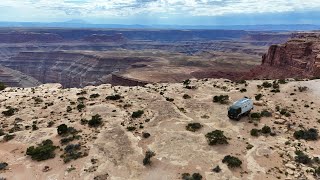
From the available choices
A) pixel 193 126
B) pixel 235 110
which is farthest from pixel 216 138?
pixel 235 110

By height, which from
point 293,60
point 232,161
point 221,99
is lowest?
point 232,161

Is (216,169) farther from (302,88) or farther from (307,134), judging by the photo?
(302,88)

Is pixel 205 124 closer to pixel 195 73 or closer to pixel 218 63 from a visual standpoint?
pixel 195 73

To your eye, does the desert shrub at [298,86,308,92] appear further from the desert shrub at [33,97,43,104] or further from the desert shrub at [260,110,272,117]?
the desert shrub at [33,97,43,104]

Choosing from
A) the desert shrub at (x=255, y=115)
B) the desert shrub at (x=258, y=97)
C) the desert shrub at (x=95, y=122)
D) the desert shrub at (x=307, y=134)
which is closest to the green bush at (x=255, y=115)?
the desert shrub at (x=255, y=115)

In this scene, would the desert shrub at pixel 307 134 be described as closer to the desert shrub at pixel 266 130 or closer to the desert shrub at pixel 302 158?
the desert shrub at pixel 266 130

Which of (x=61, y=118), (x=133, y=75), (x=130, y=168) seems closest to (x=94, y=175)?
(x=130, y=168)
